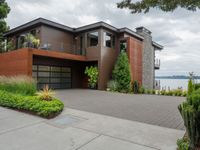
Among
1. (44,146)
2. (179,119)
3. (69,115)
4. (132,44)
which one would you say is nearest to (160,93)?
(132,44)

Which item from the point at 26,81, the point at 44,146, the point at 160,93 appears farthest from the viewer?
the point at 160,93

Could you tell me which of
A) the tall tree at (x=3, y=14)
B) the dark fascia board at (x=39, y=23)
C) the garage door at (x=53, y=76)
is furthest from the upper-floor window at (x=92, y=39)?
the tall tree at (x=3, y=14)

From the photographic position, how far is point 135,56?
1727 cm

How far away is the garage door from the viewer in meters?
15.1

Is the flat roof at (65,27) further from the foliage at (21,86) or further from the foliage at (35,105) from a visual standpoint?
the foliage at (35,105)

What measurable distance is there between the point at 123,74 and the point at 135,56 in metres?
3.54

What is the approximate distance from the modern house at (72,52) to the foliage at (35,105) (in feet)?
21.1

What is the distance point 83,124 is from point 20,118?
240 cm

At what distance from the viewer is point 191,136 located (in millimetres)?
3129

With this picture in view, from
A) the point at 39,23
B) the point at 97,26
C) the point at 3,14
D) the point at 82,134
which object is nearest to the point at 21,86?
the point at 82,134

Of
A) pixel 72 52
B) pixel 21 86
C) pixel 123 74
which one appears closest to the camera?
pixel 21 86

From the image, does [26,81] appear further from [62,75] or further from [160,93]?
[160,93]

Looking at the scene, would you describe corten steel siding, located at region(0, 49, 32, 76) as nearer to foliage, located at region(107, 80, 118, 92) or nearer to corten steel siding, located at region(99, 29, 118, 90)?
corten steel siding, located at region(99, 29, 118, 90)

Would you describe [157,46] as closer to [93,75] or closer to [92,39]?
[92,39]
